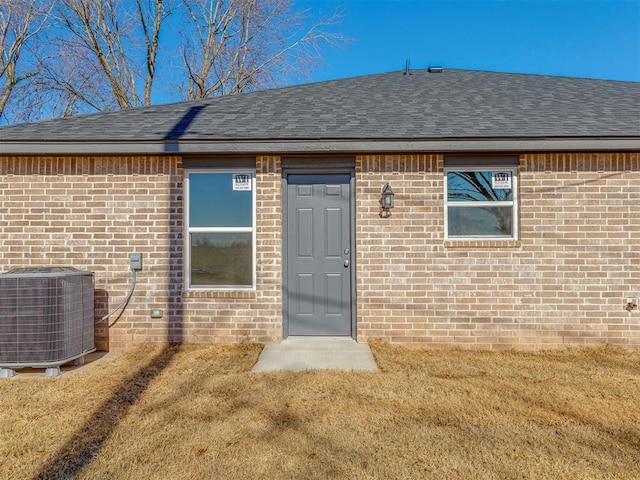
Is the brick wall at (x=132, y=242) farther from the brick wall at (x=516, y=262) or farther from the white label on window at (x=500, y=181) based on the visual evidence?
the white label on window at (x=500, y=181)

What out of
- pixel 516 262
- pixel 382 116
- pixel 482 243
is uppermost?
pixel 382 116

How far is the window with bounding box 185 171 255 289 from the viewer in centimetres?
544

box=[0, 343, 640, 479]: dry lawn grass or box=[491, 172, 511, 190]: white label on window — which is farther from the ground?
box=[491, 172, 511, 190]: white label on window

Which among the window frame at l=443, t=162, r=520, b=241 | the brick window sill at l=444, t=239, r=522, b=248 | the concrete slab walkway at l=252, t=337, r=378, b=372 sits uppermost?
the window frame at l=443, t=162, r=520, b=241

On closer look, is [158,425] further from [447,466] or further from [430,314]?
[430,314]

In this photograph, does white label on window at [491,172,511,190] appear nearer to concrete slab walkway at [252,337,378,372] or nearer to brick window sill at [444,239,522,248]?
brick window sill at [444,239,522,248]

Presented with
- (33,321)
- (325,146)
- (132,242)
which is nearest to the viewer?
(33,321)

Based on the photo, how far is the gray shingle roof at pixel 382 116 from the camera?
509 cm

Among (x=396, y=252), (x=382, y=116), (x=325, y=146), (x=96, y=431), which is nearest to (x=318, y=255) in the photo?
(x=396, y=252)

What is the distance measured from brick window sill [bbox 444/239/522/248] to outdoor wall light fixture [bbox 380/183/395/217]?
93 centimetres

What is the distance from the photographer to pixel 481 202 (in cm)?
533

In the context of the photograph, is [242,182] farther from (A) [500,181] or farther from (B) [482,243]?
(A) [500,181]

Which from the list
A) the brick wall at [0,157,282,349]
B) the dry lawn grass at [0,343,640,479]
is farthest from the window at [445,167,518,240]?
the brick wall at [0,157,282,349]

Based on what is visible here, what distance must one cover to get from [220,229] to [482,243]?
146 inches
